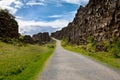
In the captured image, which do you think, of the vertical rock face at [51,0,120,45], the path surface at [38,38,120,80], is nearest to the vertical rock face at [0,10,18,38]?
the vertical rock face at [51,0,120,45]

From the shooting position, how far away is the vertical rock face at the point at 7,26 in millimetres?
124531

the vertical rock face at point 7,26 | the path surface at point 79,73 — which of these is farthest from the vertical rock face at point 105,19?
the path surface at point 79,73

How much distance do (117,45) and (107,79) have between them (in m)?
35.2

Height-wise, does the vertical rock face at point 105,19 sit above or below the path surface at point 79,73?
above

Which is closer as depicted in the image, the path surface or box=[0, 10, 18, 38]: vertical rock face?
the path surface

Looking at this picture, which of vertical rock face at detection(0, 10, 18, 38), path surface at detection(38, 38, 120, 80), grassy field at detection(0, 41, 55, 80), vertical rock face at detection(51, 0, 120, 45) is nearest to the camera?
path surface at detection(38, 38, 120, 80)

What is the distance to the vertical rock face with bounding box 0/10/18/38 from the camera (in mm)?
124531

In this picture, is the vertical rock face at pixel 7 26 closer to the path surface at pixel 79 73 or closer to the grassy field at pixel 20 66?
the grassy field at pixel 20 66

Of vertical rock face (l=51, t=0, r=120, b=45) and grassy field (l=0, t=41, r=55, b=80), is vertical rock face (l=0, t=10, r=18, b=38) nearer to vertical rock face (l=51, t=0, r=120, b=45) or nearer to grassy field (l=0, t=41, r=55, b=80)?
vertical rock face (l=51, t=0, r=120, b=45)

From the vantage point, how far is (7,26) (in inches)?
5167

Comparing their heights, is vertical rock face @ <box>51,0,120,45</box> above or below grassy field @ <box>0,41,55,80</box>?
above

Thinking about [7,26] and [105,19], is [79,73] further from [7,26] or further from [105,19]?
[7,26]

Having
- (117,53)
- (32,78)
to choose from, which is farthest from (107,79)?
(117,53)

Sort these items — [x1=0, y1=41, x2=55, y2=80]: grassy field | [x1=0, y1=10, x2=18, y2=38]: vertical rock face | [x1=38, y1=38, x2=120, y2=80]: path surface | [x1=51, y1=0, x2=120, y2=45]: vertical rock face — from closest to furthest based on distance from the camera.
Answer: [x1=38, y1=38, x2=120, y2=80]: path surface → [x1=0, y1=41, x2=55, y2=80]: grassy field → [x1=51, y1=0, x2=120, y2=45]: vertical rock face → [x1=0, y1=10, x2=18, y2=38]: vertical rock face
